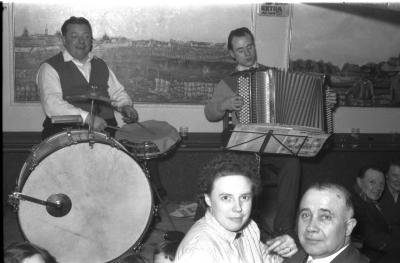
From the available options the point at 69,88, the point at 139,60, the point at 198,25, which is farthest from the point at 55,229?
the point at 198,25

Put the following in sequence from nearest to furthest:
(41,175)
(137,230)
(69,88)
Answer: (41,175)
(137,230)
(69,88)

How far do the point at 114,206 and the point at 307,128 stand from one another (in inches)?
70.1

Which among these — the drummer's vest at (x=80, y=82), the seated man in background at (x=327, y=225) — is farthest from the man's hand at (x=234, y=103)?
the seated man in background at (x=327, y=225)

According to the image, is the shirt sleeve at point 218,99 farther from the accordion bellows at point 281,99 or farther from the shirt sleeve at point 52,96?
the shirt sleeve at point 52,96

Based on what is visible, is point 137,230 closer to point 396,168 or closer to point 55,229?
point 55,229

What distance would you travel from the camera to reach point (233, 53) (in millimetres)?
4973

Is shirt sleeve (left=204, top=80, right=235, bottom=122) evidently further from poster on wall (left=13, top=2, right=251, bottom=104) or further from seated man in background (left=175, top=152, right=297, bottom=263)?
seated man in background (left=175, top=152, right=297, bottom=263)

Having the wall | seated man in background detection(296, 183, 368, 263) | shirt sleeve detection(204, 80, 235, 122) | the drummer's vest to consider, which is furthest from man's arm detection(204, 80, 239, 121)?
seated man in background detection(296, 183, 368, 263)

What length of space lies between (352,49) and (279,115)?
3.17 m

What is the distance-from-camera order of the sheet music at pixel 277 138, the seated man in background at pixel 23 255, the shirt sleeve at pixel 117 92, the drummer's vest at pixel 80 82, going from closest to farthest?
the seated man in background at pixel 23 255 < the sheet music at pixel 277 138 < the drummer's vest at pixel 80 82 < the shirt sleeve at pixel 117 92

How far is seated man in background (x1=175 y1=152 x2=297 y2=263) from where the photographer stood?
2162 mm

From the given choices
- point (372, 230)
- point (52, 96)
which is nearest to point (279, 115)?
point (372, 230)

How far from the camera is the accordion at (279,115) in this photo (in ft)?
12.7

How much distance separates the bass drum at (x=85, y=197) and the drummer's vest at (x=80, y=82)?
43.4 inches
